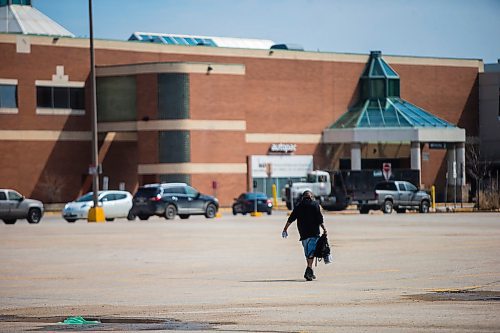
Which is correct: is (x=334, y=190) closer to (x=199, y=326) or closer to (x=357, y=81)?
(x=357, y=81)

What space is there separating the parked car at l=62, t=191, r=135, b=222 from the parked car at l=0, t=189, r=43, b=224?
2.09 meters

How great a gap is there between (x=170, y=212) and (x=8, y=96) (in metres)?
26.6

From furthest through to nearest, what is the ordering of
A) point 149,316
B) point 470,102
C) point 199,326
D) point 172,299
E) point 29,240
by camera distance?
point 470,102 < point 29,240 < point 172,299 < point 149,316 < point 199,326

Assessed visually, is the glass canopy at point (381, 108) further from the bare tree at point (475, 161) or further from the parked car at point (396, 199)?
the parked car at point (396, 199)

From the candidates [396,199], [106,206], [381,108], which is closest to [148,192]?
[106,206]

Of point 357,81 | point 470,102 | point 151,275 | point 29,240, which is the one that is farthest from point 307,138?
point 151,275

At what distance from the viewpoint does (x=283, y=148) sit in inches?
3430

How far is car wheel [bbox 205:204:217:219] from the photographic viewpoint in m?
57.0

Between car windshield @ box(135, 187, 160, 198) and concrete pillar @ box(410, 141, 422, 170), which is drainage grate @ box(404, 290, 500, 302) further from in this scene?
concrete pillar @ box(410, 141, 422, 170)

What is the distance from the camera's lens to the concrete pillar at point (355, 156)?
88.2 meters

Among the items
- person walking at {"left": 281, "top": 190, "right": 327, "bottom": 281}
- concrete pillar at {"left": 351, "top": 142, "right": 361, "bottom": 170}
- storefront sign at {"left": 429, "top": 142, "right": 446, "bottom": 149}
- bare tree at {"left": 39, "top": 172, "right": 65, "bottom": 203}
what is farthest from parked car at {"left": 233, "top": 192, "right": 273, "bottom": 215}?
person walking at {"left": 281, "top": 190, "right": 327, "bottom": 281}

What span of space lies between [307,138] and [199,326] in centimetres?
7546

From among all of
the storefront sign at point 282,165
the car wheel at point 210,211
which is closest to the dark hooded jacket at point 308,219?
the car wheel at point 210,211

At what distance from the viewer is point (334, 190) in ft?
217
